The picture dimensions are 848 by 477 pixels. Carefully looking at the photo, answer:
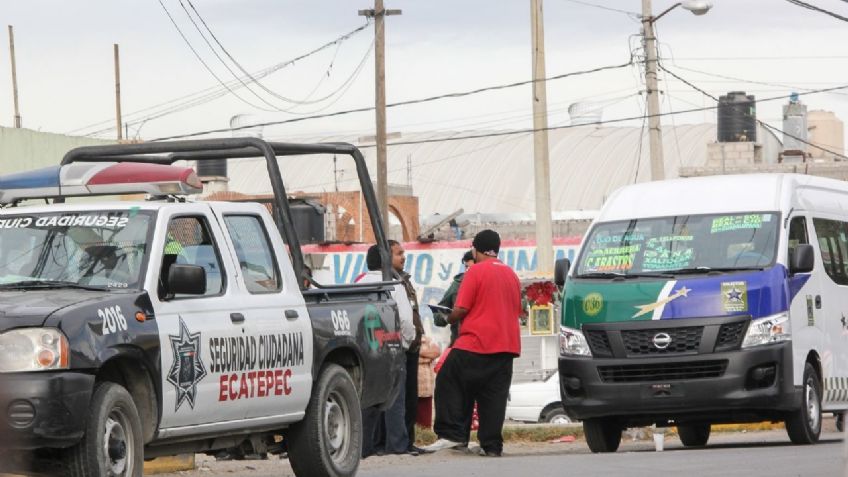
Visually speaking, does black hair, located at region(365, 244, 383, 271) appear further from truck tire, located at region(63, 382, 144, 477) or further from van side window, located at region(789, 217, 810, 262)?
truck tire, located at region(63, 382, 144, 477)

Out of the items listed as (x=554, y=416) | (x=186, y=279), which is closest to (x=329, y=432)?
(x=186, y=279)

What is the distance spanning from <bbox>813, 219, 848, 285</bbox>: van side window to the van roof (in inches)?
17.8

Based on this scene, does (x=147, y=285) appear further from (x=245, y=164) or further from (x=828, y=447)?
(x=245, y=164)

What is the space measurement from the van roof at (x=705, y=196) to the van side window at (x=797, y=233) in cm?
20

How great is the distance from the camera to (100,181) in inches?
413

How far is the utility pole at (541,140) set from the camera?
102 ft

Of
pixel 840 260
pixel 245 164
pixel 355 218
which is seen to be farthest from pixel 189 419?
pixel 245 164

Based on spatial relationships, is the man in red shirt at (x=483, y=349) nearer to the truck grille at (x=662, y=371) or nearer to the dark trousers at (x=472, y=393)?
the dark trousers at (x=472, y=393)

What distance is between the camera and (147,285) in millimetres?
9250

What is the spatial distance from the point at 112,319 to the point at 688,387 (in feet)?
20.7

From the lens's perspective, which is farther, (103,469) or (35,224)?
(35,224)

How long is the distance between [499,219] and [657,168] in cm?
3091

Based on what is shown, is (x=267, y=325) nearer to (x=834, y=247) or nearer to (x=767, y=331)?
(x=767, y=331)

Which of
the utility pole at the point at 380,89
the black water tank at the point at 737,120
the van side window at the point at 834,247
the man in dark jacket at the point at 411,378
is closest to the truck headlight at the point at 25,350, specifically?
the man in dark jacket at the point at 411,378
